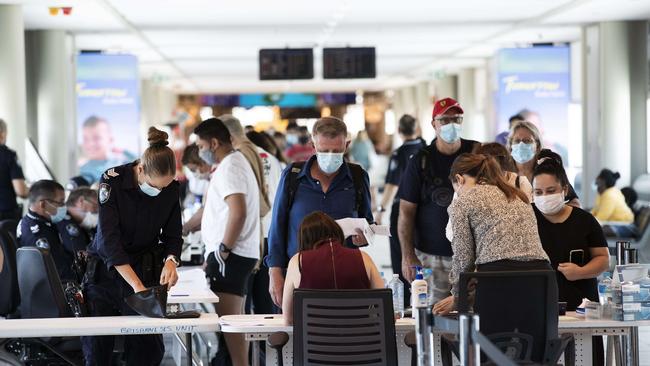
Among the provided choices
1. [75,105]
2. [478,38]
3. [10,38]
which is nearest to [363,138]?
[478,38]

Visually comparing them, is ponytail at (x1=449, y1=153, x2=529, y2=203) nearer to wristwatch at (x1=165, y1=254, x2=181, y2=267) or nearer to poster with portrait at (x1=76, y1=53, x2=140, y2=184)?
wristwatch at (x1=165, y1=254, x2=181, y2=267)

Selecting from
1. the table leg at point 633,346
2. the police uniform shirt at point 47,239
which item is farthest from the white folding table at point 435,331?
the police uniform shirt at point 47,239

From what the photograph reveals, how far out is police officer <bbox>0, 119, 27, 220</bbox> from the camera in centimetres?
1059

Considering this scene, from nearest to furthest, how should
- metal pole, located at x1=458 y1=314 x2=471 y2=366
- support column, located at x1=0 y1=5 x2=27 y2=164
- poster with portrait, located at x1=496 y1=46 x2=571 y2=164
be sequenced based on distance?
metal pole, located at x1=458 y1=314 x2=471 y2=366
support column, located at x1=0 y1=5 x2=27 y2=164
poster with portrait, located at x1=496 y1=46 x2=571 y2=164

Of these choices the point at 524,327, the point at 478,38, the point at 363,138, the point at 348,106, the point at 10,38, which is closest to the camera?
the point at 524,327

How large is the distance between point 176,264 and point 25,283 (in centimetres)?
118

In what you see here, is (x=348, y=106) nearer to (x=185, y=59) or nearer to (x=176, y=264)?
(x=185, y=59)

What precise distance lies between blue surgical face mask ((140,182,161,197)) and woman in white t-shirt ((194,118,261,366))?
40.9 inches

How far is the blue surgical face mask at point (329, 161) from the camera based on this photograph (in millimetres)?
5625

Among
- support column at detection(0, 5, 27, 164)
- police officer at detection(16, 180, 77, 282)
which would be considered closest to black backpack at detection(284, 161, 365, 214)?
police officer at detection(16, 180, 77, 282)

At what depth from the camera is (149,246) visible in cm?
545

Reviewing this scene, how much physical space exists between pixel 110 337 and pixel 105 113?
39.3 feet

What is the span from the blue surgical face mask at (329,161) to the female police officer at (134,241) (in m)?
0.73

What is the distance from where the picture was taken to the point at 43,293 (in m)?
6.07
